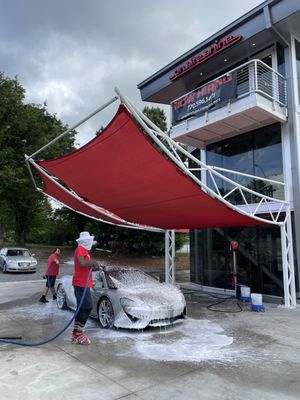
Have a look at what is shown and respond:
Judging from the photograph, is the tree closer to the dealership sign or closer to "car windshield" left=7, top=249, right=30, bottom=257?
"car windshield" left=7, top=249, right=30, bottom=257

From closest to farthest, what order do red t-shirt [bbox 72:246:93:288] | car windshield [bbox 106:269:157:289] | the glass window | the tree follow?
1. red t-shirt [bbox 72:246:93:288]
2. car windshield [bbox 106:269:157:289]
3. the glass window
4. the tree

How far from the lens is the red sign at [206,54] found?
12547mm

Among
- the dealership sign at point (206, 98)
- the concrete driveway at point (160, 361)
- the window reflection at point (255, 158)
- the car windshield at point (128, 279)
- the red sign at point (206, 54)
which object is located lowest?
the concrete driveway at point (160, 361)

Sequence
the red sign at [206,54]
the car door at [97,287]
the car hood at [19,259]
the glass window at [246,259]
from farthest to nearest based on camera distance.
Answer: the car hood at [19,259] → the red sign at [206,54] → the glass window at [246,259] → the car door at [97,287]

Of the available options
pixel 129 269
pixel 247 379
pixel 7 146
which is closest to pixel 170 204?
pixel 129 269

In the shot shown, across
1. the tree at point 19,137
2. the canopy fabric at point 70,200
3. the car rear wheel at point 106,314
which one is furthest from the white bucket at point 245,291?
the tree at point 19,137

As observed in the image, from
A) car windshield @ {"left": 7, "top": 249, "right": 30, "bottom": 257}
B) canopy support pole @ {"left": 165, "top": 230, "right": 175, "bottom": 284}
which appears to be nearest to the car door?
canopy support pole @ {"left": 165, "top": 230, "right": 175, "bottom": 284}

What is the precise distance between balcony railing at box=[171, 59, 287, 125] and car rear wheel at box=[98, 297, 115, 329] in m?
7.66

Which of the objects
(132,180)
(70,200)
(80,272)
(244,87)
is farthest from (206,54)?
(80,272)

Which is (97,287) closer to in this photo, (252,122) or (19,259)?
(252,122)

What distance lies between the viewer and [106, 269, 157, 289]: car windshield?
7789 millimetres

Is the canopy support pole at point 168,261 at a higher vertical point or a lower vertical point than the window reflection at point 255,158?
lower

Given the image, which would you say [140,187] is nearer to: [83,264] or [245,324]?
[83,264]

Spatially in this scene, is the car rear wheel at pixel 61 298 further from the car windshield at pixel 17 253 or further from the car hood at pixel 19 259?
the car windshield at pixel 17 253
